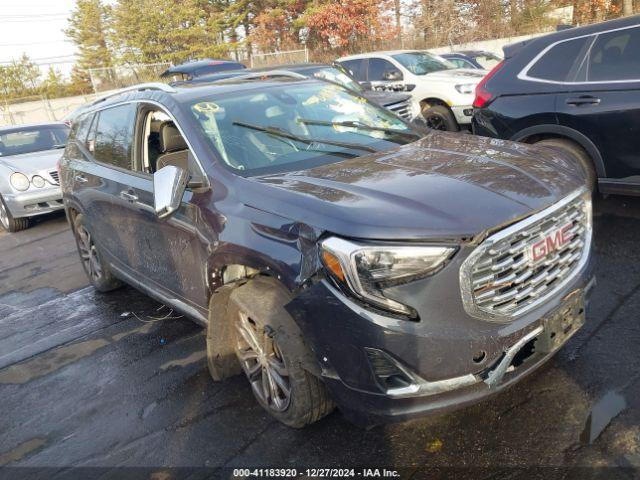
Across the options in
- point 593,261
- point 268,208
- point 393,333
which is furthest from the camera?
point 593,261

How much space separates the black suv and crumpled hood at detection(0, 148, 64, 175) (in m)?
7.04

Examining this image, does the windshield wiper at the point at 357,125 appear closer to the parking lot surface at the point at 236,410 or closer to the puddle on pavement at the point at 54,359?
A: the parking lot surface at the point at 236,410

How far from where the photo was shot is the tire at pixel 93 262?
17.5 ft

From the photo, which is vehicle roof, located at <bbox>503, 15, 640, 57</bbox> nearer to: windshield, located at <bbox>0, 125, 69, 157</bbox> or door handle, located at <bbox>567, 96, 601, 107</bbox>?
door handle, located at <bbox>567, 96, 601, 107</bbox>

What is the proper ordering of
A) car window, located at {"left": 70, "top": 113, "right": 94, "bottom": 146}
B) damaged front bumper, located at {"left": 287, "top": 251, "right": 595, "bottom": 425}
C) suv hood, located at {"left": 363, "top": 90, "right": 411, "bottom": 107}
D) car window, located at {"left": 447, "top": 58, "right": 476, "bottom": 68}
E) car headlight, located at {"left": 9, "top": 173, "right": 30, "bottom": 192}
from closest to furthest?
damaged front bumper, located at {"left": 287, "top": 251, "right": 595, "bottom": 425}
car window, located at {"left": 70, "top": 113, "right": 94, "bottom": 146}
car headlight, located at {"left": 9, "top": 173, "right": 30, "bottom": 192}
suv hood, located at {"left": 363, "top": 90, "right": 411, "bottom": 107}
car window, located at {"left": 447, "top": 58, "right": 476, "bottom": 68}

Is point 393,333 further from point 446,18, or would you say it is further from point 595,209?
point 446,18

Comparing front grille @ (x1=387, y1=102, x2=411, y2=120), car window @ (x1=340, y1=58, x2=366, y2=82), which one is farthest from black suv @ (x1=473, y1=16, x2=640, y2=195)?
car window @ (x1=340, y1=58, x2=366, y2=82)

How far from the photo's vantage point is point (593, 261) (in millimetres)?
2988

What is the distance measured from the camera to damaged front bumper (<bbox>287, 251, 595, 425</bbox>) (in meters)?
2.30

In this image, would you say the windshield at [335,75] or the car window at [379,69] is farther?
the car window at [379,69]

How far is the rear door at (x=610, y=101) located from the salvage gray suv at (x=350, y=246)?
1.94 meters

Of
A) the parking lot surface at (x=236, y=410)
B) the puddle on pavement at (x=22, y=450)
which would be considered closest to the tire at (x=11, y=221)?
the parking lot surface at (x=236, y=410)

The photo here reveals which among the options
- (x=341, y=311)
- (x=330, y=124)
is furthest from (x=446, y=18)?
(x=341, y=311)

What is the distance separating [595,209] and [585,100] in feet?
4.28
